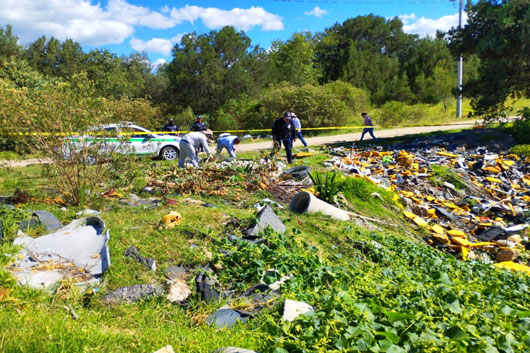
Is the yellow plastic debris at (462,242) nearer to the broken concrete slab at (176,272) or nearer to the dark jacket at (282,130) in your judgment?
the broken concrete slab at (176,272)

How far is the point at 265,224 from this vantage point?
561 cm

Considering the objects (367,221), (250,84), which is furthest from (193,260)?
(250,84)

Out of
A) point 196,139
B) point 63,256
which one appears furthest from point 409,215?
point 63,256

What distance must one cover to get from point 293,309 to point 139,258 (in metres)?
2.12

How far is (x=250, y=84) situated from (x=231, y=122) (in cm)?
552

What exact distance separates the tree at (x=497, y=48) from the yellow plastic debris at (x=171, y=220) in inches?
596

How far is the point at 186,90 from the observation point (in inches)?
1158

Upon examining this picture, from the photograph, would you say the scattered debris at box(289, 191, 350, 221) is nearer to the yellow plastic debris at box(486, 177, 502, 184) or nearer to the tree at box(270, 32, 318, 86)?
the yellow plastic debris at box(486, 177, 502, 184)

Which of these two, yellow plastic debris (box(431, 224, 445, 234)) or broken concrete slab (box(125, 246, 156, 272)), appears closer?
broken concrete slab (box(125, 246, 156, 272))

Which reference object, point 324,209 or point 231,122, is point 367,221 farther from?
point 231,122

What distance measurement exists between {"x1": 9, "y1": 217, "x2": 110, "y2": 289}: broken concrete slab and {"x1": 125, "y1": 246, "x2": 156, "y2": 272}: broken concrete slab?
0.85 ft

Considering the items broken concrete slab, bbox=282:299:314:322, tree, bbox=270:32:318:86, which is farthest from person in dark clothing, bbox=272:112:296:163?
tree, bbox=270:32:318:86

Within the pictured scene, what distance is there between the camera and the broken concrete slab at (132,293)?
12.8ft

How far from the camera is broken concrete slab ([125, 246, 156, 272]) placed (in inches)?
179
